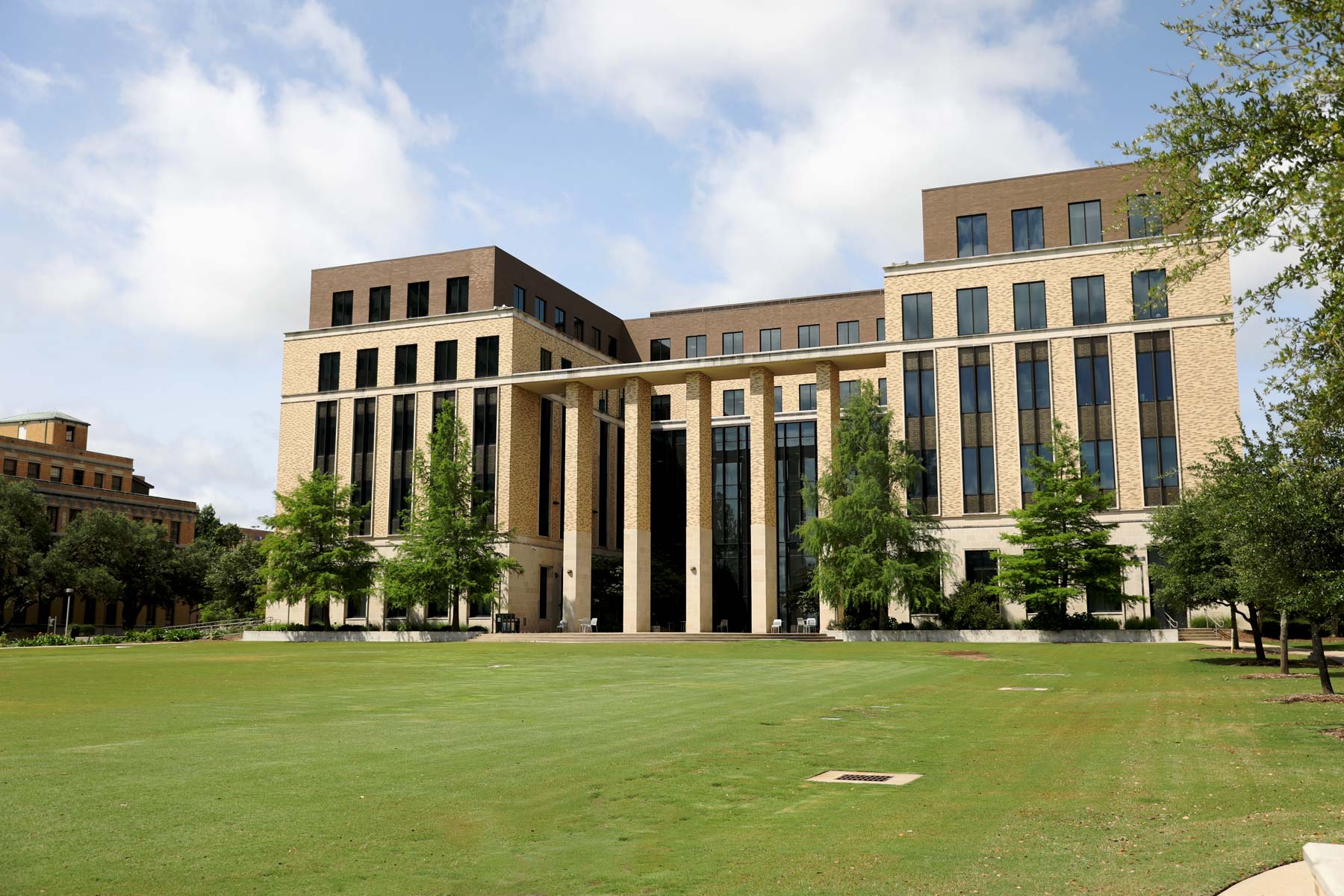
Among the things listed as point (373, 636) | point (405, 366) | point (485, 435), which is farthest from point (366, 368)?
point (373, 636)

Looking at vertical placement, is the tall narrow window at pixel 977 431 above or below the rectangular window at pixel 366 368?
below

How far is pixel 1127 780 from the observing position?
13.1m

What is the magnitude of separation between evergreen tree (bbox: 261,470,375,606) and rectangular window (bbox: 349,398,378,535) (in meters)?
5.31

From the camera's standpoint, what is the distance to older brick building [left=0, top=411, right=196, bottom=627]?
334ft

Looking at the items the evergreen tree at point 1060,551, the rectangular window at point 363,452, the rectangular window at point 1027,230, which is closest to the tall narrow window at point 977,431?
the rectangular window at point 1027,230

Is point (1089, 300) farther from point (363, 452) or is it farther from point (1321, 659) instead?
point (363, 452)

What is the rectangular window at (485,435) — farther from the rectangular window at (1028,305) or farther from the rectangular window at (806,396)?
the rectangular window at (1028,305)

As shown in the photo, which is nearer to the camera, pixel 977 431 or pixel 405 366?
pixel 977 431

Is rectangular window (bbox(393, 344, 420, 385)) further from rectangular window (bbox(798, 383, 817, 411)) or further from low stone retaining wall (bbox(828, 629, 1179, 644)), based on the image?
low stone retaining wall (bbox(828, 629, 1179, 644))

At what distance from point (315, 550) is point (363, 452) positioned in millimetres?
10019

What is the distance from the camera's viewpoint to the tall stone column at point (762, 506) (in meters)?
65.6

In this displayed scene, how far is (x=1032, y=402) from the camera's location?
2463 inches

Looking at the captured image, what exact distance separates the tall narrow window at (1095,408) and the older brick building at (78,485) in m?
84.8

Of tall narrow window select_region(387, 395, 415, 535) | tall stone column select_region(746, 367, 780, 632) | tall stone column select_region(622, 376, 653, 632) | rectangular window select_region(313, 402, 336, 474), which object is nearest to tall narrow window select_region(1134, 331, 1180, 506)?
tall stone column select_region(746, 367, 780, 632)
